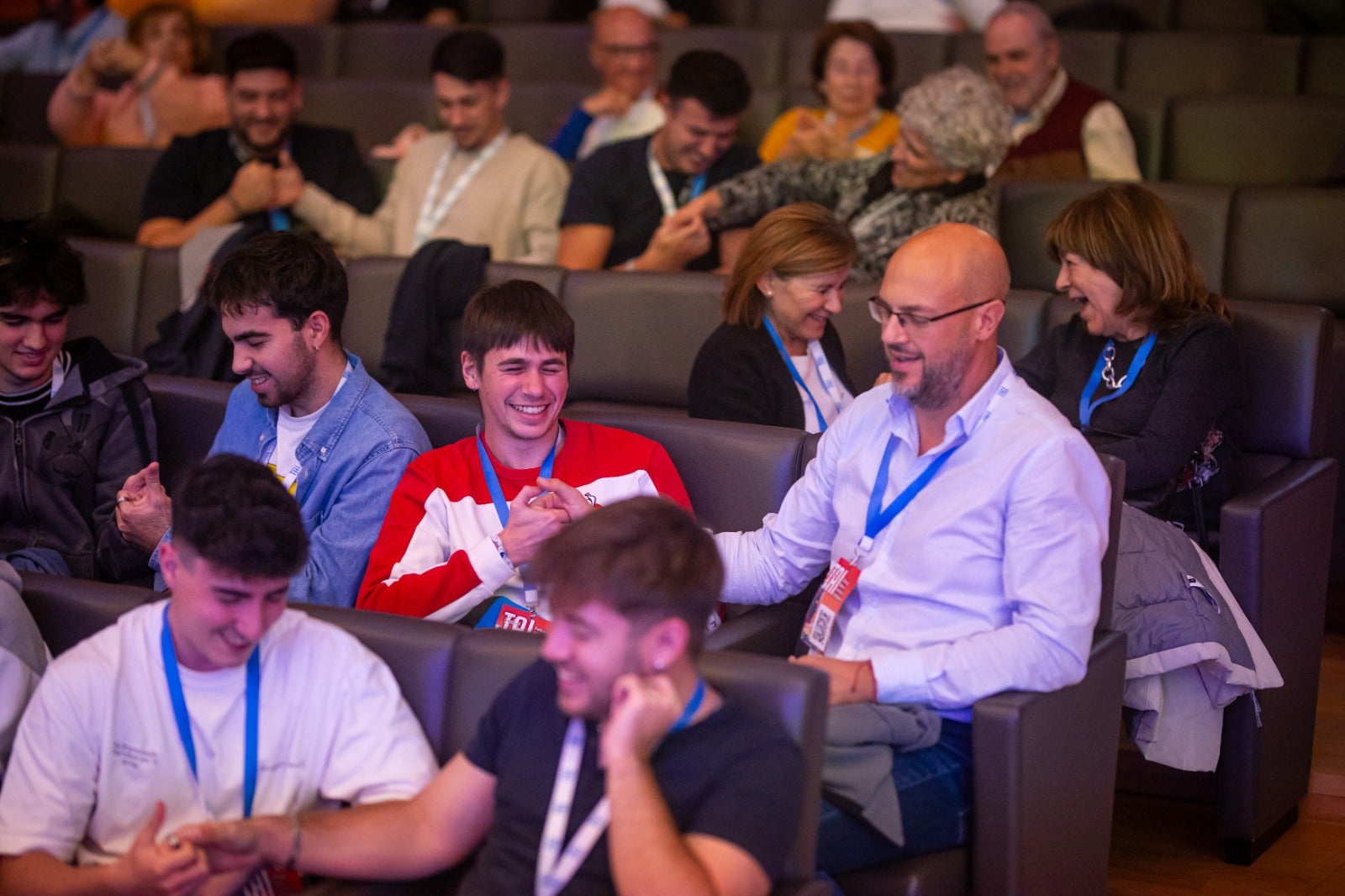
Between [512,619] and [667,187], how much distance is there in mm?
2158

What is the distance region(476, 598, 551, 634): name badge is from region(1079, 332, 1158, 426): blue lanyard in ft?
4.00

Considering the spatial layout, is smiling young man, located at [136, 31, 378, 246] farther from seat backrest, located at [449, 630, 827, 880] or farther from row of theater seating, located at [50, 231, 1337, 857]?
seat backrest, located at [449, 630, 827, 880]

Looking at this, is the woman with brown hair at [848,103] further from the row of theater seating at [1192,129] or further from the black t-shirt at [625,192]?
the row of theater seating at [1192,129]

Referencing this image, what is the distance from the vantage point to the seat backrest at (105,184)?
487 centimetres

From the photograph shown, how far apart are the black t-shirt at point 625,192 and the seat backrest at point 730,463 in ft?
5.82

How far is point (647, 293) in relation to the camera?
11.4ft

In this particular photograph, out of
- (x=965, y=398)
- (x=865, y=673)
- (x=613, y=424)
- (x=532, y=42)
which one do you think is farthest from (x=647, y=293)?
(x=532, y=42)

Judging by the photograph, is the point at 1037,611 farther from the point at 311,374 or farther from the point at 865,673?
the point at 311,374

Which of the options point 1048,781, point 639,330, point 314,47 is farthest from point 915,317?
point 314,47

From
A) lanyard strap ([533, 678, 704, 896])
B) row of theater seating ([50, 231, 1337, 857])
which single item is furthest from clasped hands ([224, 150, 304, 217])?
lanyard strap ([533, 678, 704, 896])

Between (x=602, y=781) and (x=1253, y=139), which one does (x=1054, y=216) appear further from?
(x=602, y=781)

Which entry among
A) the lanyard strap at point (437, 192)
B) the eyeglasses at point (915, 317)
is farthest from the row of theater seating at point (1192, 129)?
the eyeglasses at point (915, 317)

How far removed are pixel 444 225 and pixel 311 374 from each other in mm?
1876

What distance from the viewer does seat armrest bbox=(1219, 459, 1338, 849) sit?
8.35 ft
